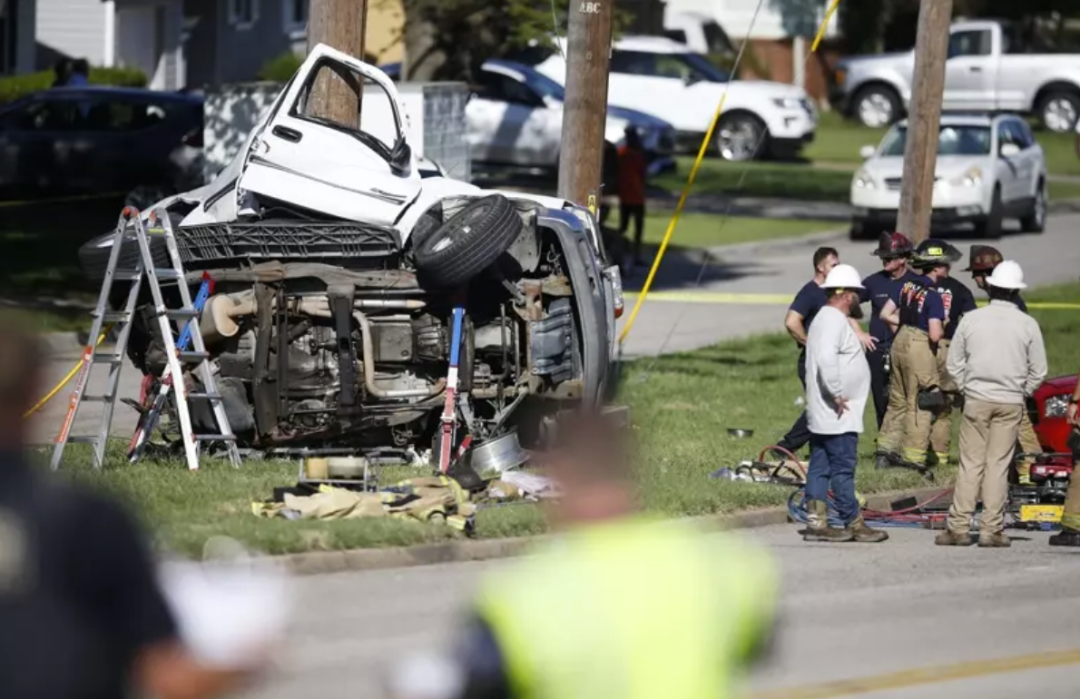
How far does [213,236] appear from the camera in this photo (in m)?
13.3

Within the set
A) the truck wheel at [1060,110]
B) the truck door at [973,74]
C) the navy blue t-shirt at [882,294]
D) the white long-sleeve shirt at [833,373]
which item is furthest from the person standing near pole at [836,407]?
the truck wheel at [1060,110]

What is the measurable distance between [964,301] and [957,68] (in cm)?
3187

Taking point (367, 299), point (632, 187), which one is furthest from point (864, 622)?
point (632, 187)

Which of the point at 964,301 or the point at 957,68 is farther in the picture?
the point at 957,68

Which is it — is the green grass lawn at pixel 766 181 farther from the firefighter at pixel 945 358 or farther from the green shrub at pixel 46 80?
the firefighter at pixel 945 358

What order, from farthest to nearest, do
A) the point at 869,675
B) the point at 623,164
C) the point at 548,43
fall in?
the point at 548,43 < the point at 623,164 < the point at 869,675

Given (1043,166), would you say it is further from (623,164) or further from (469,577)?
(469,577)

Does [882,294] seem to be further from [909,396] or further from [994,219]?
[994,219]

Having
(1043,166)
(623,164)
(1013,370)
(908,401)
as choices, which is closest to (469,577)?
(1013,370)

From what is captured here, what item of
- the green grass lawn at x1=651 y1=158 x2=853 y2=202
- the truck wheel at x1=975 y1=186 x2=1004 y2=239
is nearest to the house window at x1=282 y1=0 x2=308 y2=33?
the green grass lawn at x1=651 y1=158 x2=853 y2=202

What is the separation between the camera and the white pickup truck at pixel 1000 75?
1784 inches

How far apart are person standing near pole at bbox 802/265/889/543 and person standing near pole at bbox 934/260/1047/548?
2.13 feet

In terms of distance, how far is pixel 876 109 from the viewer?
47312mm

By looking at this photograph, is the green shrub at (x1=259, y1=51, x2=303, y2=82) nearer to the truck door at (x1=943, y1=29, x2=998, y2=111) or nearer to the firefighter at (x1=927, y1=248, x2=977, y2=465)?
the truck door at (x1=943, y1=29, x2=998, y2=111)
